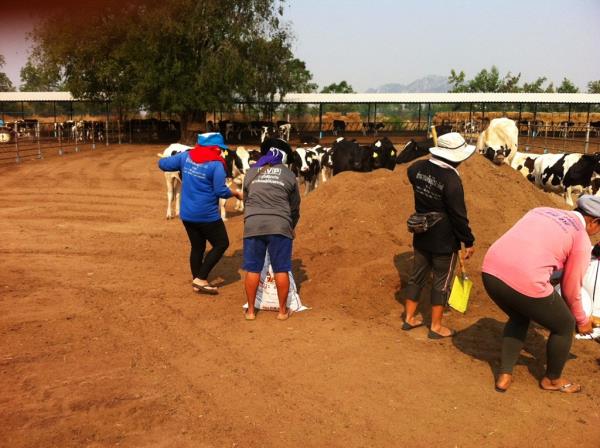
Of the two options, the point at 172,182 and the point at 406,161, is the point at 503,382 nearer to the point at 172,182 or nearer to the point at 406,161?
the point at 406,161

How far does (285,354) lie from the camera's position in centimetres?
548

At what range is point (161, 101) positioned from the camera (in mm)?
31531

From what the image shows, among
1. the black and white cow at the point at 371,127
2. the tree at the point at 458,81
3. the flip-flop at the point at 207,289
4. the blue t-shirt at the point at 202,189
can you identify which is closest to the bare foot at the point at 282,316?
the flip-flop at the point at 207,289

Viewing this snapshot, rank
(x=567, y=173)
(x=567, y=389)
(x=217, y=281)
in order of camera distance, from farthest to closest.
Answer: (x=567, y=173) < (x=217, y=281) < (x=567, y=389)

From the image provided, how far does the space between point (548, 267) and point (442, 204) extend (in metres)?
1.39

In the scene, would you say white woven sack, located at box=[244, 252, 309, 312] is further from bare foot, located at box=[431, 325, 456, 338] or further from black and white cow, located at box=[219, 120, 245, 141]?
black and white cow, located at box=[219, 120, 245, 141]

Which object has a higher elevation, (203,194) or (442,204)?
(442,204)

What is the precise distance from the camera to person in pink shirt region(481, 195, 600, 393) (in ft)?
14.1

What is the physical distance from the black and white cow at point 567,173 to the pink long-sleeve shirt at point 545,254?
994cm

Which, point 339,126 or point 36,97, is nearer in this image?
point 36,97

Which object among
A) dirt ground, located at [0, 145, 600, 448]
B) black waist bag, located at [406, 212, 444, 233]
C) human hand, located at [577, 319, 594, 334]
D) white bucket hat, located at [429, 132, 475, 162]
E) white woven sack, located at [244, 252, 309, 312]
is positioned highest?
white bucket hat, located at [429, 132, 475, 162]

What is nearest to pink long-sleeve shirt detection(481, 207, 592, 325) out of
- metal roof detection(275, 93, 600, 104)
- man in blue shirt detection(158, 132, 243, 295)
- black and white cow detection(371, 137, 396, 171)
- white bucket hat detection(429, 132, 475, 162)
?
white bucket hat detection(429, 132, 475, 162)

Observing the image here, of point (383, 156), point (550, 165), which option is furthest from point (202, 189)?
point (550, 165)

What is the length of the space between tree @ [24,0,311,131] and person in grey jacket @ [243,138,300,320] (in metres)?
25.4
